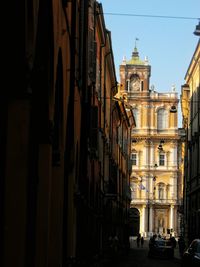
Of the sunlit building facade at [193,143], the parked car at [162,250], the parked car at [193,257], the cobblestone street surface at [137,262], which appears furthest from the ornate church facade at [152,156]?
the parked car at [193,257]

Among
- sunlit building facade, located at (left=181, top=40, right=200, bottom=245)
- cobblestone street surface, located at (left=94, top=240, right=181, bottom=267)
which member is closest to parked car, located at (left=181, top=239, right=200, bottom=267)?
cobblestone street surface, located at (left=94, top=240, right=181, bottom=267)

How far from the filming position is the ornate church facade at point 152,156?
108125mm

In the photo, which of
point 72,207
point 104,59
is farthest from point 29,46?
point 104,59

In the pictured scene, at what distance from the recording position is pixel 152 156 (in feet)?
361

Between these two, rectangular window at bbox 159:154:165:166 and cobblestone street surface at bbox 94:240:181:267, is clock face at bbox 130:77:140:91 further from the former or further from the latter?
cobblestone street surface at bbox 94:240:181:267

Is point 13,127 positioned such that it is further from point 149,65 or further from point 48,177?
point 149,65

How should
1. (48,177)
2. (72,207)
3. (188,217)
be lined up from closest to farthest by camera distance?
(48,177)
(72,207)
(188,217)

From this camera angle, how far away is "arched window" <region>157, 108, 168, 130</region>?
110 m

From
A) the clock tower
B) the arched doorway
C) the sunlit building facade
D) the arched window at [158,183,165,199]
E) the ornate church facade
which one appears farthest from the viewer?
the clock tower

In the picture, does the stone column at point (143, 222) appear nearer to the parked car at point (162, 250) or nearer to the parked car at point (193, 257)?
the parked car at point (162, 250)

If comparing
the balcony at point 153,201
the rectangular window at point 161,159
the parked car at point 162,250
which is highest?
the rectangular window at point 161,159

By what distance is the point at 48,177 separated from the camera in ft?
40.7

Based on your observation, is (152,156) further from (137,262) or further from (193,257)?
(193,257)

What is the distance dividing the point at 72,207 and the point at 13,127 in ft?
32.7
